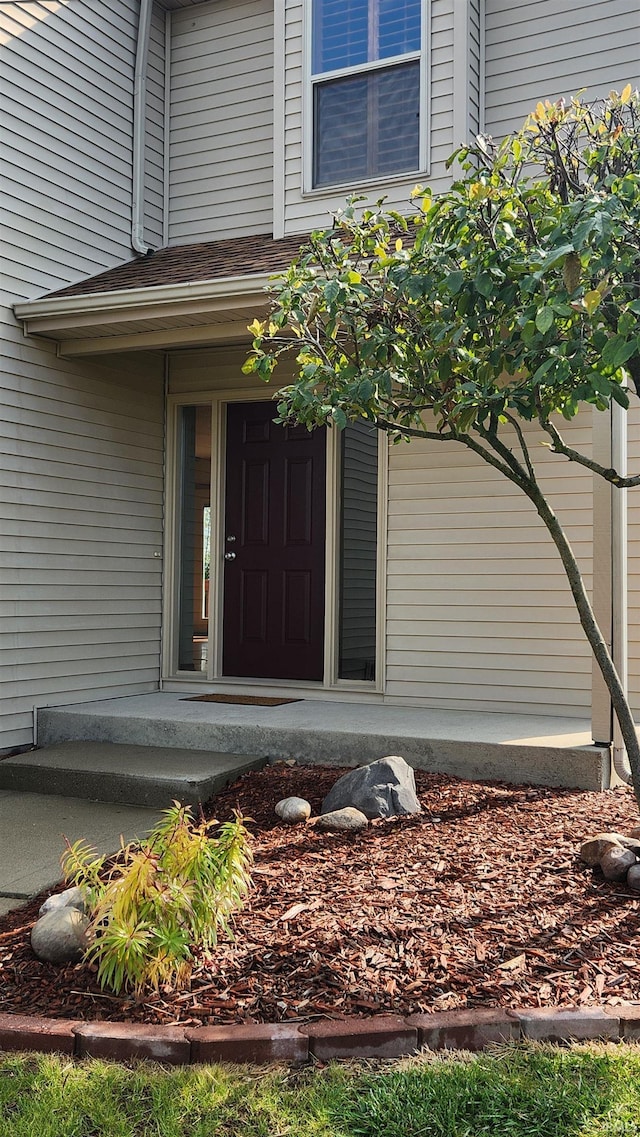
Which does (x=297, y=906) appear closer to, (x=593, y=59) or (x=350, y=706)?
(x=350, y=706)

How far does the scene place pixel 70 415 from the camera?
6379mm

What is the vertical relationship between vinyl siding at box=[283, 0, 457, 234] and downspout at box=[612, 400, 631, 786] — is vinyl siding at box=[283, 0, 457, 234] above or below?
above

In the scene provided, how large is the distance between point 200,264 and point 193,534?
210 cm

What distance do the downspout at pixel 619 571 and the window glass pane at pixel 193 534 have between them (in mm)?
3541

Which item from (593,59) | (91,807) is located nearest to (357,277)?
(91,807)

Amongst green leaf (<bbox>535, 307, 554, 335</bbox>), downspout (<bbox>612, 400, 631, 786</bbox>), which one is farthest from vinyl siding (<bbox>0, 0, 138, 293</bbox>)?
green leaf (<bbox>535, 307, 554, 335</bbox>)

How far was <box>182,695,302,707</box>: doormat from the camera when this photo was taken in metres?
6.20

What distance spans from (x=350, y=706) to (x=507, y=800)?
2.01m

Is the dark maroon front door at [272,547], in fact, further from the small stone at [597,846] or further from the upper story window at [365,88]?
the small stone at [597,846]

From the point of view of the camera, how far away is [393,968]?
2725 millimetres

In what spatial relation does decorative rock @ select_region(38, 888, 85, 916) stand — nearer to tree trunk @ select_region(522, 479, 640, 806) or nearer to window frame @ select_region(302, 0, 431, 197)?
tree trunk @ select_region(522, 479, 640, 806)

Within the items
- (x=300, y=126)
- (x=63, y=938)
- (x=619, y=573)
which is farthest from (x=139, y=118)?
(x=63, y=938)

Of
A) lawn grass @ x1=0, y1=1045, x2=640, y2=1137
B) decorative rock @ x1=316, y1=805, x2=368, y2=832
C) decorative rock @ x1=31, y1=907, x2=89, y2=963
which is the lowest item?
lawn grass @ x1=0, y1=1045, x2=640, y2=1137

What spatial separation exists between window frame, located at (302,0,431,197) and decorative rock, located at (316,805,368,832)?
14.1 ft
